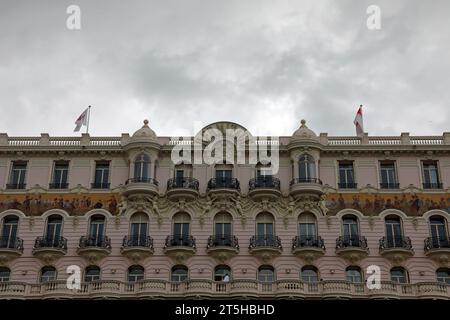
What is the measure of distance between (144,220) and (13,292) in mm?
10085

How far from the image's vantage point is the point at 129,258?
164ft

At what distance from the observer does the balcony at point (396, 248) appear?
162ft

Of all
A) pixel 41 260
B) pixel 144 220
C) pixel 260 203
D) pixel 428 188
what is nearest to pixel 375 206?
pixel 428 188

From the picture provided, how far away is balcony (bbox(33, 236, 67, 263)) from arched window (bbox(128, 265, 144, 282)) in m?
4.74

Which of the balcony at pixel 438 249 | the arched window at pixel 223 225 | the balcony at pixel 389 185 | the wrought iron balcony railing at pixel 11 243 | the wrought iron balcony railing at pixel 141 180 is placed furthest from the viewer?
the balcony at pixel 389 185

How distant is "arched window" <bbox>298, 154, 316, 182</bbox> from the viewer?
52.2 metres

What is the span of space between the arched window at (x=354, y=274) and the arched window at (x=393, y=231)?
110 inches

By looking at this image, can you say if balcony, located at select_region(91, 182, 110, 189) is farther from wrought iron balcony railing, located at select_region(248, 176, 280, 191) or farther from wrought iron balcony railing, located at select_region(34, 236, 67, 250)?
wrought iron balcony railing, located at select_region(248, 176, 280, 191)

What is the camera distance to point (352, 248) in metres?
49.4

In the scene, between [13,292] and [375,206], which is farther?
[375,206]

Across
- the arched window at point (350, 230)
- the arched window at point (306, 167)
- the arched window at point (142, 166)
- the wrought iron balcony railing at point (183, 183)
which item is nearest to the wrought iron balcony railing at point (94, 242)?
the arched window at point (142, 166)

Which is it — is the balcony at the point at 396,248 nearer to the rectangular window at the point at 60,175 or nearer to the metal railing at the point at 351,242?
the metal railing at the point at 351,242
